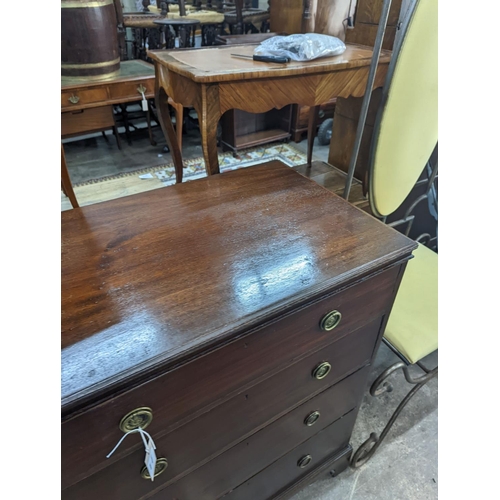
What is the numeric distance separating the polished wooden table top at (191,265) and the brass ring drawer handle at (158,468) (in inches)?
9.5

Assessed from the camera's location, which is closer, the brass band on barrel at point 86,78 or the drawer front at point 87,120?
the brass band on barrel at point 86,78

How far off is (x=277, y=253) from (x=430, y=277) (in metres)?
0.83

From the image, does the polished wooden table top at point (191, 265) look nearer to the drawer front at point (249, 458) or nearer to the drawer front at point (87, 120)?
the drawer front at point (249, 458)

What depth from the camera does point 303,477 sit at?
3.42 feet

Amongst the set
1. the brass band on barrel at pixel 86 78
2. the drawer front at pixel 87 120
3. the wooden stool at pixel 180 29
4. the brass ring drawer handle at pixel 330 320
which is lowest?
the drawer front at pixel 87 120

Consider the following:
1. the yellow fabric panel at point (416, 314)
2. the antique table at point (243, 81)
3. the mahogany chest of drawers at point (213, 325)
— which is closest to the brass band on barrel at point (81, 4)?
the antique table at point (243, 81)

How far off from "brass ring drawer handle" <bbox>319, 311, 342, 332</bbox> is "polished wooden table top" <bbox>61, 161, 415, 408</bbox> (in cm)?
8

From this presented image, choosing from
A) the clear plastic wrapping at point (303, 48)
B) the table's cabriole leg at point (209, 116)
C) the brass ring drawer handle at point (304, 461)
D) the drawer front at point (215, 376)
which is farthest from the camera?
the clear plastic wrapping at point (303, 48)

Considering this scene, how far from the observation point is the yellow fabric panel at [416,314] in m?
1.01

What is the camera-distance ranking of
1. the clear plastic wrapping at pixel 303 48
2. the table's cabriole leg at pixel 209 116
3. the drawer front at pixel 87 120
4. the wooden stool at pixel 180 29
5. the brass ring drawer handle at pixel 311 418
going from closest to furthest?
the brass ring drawer handle at pixel 311 418 → the table's cabriole leg at pixel 209 116 → the clear plastic wrapping at pixel 303 48 → the drawer front at pixel 87 120 → the wooden stool at pixel 180 29

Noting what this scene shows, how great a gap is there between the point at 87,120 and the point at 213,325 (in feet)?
9.10

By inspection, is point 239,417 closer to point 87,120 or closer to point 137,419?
point 137,419
